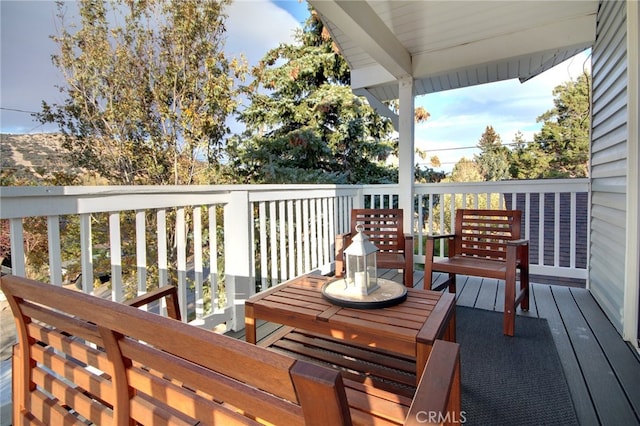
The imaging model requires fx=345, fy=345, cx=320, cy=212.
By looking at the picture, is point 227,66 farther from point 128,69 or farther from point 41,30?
point 41,30

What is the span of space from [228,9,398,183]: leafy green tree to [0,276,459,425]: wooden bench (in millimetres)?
6877

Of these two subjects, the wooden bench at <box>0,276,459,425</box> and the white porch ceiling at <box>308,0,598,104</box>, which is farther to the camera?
the white porch ceiling at <box>308,0,598,104</box>

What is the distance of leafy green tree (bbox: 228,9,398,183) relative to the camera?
812 cm

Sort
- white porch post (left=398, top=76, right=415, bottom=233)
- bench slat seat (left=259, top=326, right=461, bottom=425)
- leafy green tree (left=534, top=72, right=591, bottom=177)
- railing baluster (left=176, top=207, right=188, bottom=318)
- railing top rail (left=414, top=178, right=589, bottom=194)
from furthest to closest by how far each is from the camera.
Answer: leafy green tree (left=534, top=72, right=591, bottom=177)
white porch post (left=398, top=76, right=415, bottom=233)
railing top rail (left=414, top=178, right=589, bottom=194)
railing baluster (left=176, top=207, right=188, bottom=318)
bench slat seat (left=259, top=326, right=461, bottom=425)

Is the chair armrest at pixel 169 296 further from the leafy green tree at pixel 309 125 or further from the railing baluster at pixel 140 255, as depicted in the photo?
the leafy green tree at pixel 309 125

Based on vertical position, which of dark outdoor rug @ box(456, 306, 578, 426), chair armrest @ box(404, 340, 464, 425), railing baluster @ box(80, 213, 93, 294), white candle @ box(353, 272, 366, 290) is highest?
railing baluster @ box(80, 213, 93, 294)

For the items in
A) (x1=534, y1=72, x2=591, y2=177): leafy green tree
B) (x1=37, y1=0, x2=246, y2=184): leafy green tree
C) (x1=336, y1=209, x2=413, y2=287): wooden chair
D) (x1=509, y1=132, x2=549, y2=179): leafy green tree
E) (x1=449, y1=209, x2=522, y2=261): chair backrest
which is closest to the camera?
(x1=449, y1=209, x2=522, y2=261): chair backrest

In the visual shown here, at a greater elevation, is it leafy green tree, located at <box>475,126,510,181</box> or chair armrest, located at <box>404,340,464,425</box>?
leafy green tree, located at <box>475,126,510,181</box>

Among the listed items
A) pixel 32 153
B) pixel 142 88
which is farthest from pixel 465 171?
pixel 32 153

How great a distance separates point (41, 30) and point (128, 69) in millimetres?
1633

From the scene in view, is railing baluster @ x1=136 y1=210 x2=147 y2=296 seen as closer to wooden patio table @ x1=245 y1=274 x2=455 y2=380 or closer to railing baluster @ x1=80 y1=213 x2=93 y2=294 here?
railing baluster @ x1=80 y1=213 x2=93 y2=294

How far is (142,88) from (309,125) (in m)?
3.68

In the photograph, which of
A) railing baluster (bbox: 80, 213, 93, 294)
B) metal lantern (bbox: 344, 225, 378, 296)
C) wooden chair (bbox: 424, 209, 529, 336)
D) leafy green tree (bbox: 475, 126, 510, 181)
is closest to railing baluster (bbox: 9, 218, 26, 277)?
railing baluster (bbox: 80, 213, 93, 294)

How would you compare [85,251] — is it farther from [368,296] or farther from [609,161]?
[609,161]
